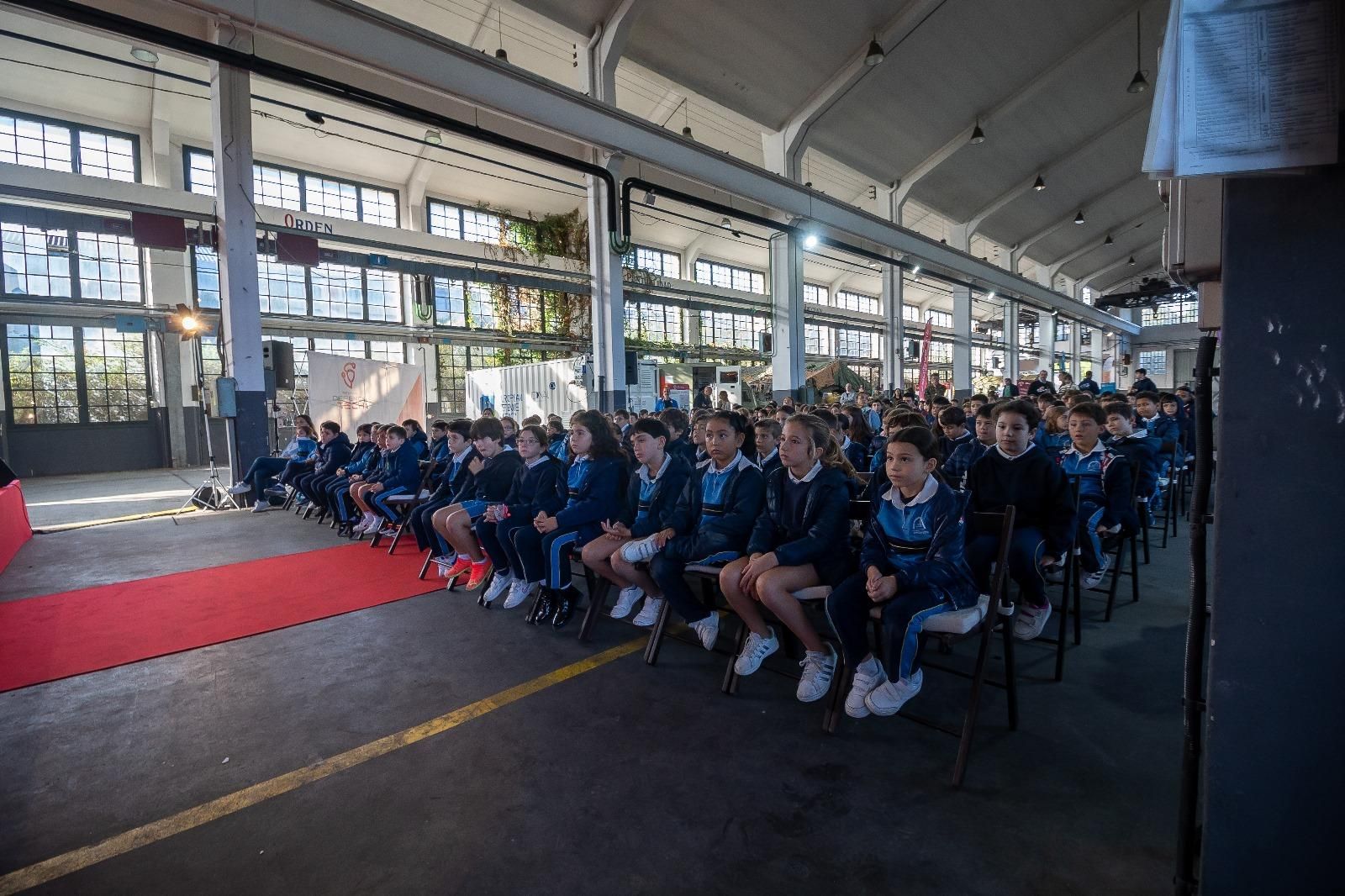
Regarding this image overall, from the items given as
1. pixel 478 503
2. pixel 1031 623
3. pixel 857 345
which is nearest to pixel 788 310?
pixel 478 503

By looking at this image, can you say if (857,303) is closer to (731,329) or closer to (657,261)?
(731,329)

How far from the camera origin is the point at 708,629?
349cm

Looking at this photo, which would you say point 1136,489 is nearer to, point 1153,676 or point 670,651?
point 1153,676

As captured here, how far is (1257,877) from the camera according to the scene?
130cm

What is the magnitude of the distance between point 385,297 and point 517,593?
16.1 metres

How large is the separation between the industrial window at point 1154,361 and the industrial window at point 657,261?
2945cm

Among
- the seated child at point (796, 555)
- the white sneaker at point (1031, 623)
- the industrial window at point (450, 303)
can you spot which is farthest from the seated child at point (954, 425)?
the industrial window at point (450, 303)

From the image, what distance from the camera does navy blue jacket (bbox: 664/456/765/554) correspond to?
11.0 ft

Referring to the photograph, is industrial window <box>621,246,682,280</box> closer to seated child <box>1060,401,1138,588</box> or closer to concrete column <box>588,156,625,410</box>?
concrete column <box>588,156,625,410</box>

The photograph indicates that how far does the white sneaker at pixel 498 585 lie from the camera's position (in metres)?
4.56

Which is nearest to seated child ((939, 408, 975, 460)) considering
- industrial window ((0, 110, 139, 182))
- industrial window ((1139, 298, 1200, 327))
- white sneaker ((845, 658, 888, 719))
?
white sneaker ((845, 658, 888, 719))

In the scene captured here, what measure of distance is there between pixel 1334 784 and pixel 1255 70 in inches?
55.1

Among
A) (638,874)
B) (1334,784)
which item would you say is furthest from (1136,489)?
(638,874)

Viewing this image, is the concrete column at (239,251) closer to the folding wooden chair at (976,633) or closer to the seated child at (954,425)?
the seated child at (954,425)
